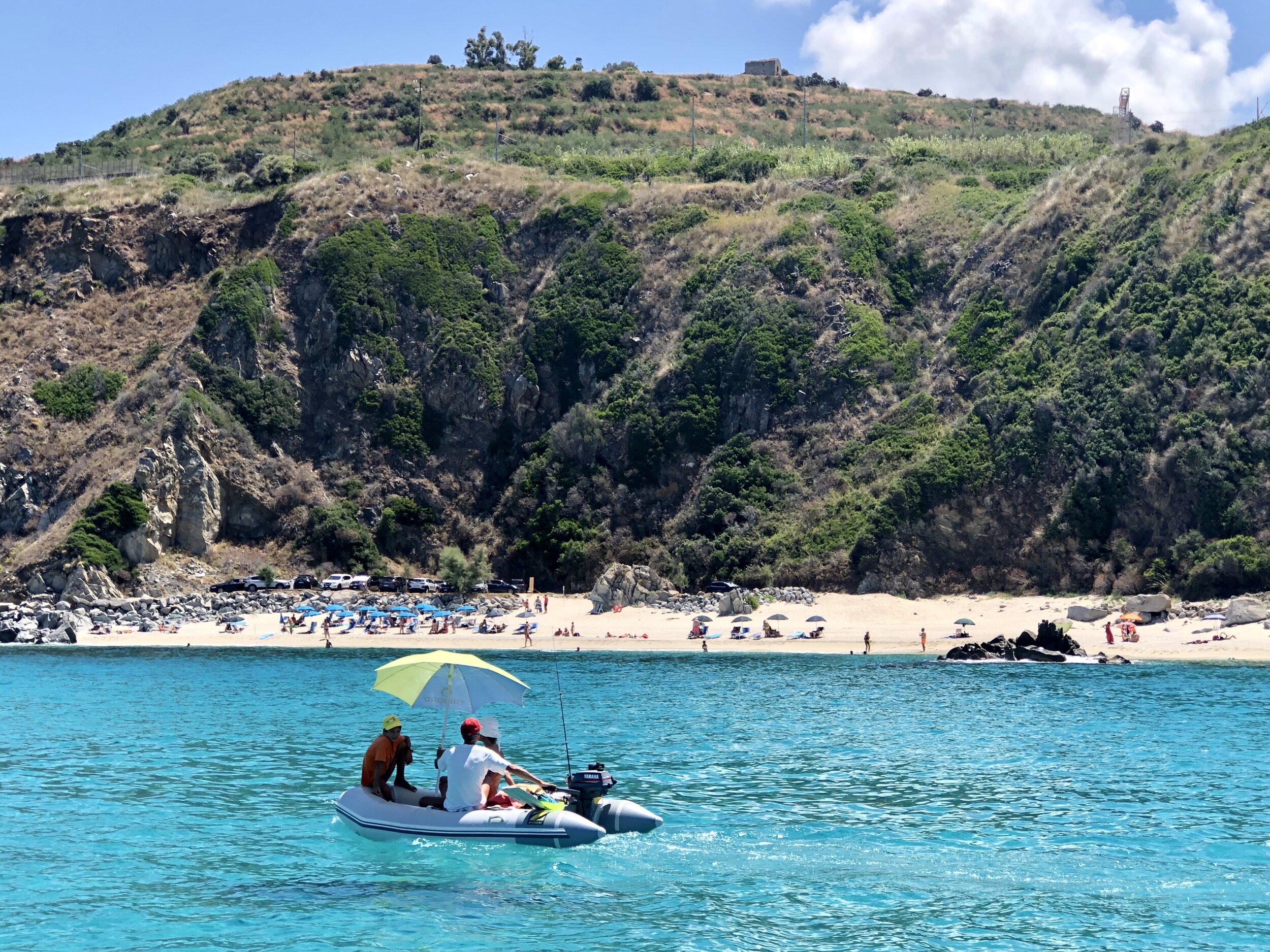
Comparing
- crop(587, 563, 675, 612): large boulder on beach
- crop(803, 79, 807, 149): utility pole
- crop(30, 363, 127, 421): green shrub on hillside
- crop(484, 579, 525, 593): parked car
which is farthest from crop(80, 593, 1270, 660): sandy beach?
crop(803, 79, 807, 149): utility pole

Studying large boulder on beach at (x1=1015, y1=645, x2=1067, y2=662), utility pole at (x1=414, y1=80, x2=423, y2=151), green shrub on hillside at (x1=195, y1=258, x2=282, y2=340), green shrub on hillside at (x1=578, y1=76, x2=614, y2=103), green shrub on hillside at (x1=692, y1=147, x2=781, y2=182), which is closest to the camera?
large boulder on beach at (x1=1015, y1=645, x2=1067, y2=662)

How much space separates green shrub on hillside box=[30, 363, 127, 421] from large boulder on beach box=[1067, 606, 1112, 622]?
48386 mm

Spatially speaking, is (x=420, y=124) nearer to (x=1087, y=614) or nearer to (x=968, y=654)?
(x=1087, y=614)

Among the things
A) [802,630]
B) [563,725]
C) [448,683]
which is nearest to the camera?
[448,683]

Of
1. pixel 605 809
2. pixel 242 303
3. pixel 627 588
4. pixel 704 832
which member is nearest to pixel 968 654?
pixel 627 588

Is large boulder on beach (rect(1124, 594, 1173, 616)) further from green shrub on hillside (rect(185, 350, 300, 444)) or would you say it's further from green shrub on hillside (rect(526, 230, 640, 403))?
green shrub on hillside (rect(185, 350, 300, 444))

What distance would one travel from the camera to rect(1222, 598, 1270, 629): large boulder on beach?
4350 centimetres

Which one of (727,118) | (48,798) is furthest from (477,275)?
(48,798)

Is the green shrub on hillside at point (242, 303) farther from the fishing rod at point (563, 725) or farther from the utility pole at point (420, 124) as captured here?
the fishing rod at point (563, 725)

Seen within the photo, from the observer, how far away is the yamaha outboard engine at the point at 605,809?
16922mm

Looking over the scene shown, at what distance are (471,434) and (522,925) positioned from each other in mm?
56318

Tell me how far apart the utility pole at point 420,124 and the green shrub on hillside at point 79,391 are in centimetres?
2879

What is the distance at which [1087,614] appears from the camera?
47.4 metres

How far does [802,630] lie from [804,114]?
72.9m
